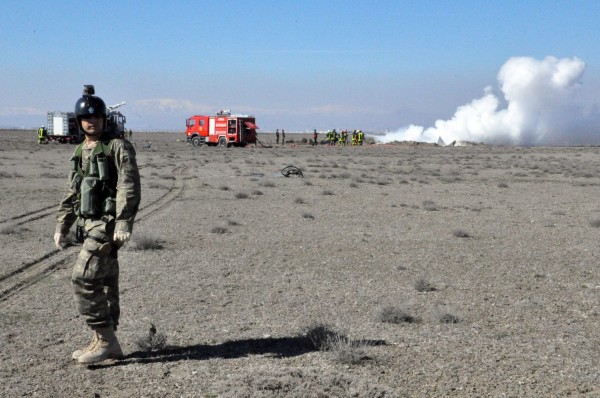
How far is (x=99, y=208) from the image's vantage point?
547cm

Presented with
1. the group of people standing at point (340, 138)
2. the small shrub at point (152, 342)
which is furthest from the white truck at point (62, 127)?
the small shrub at point (152, 342)

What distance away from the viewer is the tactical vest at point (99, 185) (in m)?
5.42

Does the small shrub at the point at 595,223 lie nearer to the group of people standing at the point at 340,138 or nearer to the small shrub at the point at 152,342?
the small shrub at the point at 152,342

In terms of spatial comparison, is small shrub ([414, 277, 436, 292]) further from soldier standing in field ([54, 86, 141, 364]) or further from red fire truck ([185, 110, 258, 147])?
red fire truck ([185, 110, 258, 147])

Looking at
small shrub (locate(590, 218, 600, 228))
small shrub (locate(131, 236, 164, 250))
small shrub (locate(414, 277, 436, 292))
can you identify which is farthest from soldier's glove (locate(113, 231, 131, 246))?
small shrub (locate(590, 218, 600, 228))

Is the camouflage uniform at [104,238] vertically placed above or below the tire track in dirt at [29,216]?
above

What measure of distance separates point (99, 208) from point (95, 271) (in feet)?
1.47

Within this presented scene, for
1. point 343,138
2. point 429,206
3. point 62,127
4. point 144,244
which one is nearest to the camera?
point 144,244

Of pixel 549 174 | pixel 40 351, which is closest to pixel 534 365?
pixel 40 351

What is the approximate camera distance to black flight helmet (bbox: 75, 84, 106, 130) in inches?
215

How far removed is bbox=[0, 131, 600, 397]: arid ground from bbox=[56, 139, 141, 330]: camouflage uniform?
516 mm

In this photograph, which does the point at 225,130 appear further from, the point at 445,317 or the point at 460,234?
the point at 445,317

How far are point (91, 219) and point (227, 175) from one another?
81.3 feet

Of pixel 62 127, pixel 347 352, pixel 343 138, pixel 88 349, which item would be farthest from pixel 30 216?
pixel 343 138
